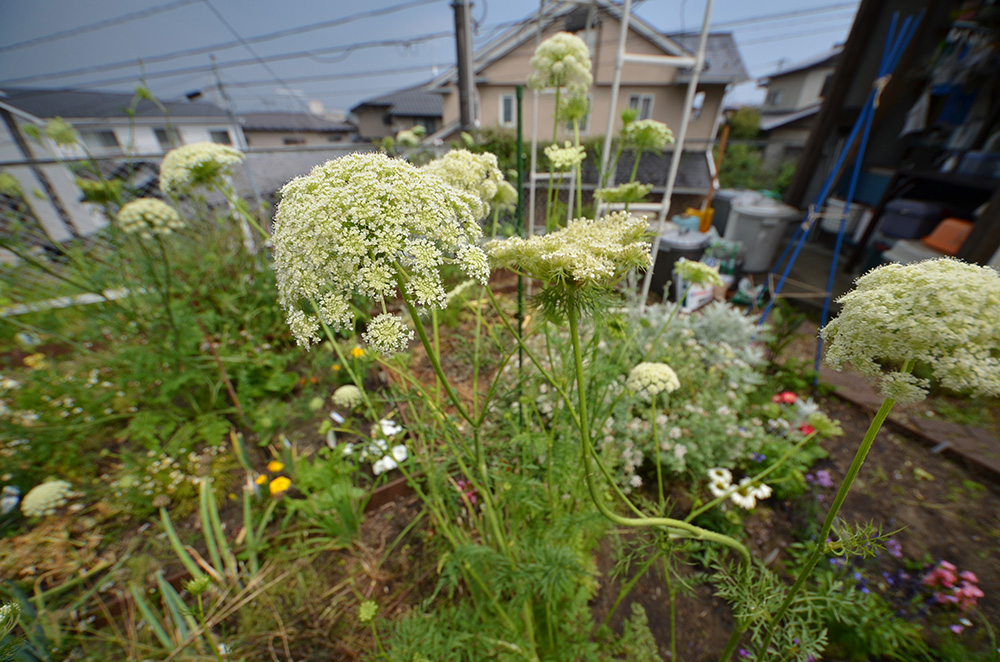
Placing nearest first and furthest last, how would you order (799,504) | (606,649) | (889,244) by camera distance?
1. (606,649)
2. (799,504)
3. (889,244)

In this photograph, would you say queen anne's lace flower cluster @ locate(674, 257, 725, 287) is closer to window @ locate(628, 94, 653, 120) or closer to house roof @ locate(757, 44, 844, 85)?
window @ locate(628, 94, 653, 120)

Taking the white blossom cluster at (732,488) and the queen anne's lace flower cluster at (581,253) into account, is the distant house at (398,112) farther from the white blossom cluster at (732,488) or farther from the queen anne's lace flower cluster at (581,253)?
the queen anne's lace flower cluster at (581,253)

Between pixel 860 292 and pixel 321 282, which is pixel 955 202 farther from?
pixel 321 282

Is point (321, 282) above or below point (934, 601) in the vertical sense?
above

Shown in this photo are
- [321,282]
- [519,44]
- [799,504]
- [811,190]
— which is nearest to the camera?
[321,282]

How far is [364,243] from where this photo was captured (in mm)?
741

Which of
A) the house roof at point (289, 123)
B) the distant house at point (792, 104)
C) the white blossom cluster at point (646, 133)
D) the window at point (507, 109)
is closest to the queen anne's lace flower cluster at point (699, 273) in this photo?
the white blossom cluster at point (646, 133)

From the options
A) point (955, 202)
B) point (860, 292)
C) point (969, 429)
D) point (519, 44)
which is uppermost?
point (519, 44)

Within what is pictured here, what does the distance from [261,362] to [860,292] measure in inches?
133

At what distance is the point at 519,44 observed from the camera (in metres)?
12.7

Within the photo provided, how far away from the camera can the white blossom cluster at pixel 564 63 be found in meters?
1.77

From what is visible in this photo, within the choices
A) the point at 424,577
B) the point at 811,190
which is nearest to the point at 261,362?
the point at 424,577

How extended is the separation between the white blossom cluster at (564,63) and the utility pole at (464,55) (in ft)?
17.6

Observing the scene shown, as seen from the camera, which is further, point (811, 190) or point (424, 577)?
point (811, 190)
